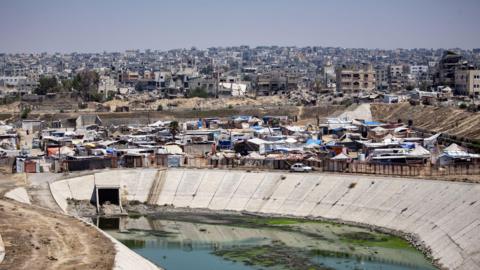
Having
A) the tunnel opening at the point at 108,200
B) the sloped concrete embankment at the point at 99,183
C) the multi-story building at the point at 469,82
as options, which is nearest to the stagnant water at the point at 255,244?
the tunnel opening at the point at 108,200

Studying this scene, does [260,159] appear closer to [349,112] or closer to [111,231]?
[111,231]

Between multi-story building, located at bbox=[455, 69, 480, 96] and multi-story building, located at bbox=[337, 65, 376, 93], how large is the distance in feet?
49.1

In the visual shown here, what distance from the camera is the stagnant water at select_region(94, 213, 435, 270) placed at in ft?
121

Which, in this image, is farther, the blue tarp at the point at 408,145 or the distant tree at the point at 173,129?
the distant tree at the point at 173,129

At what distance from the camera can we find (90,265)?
3117cm

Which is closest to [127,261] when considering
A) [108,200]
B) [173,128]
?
[108,200]

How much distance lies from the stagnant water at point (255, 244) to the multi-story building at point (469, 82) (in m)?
55.9

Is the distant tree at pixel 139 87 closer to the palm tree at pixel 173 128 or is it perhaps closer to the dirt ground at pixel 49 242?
the palm tree at pixel 173 128

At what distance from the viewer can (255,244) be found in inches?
1612

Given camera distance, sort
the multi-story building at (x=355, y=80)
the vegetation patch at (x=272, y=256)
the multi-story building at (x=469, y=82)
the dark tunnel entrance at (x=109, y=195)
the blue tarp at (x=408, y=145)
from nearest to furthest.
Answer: the vegetation patch at (x=272, y=256)
the dark tunnel entrance at (x=109, y=195)
the blue tarp at (x=408, y=145)
the multi-story building at (x=469, y=82)
the multi-story building at (x=355, y=80)

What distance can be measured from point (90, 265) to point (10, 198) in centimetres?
1636

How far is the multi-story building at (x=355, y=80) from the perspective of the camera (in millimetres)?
113188

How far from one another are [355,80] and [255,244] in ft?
245

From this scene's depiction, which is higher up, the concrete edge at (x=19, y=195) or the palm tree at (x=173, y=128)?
the palm tree at (x=173, y=128)
